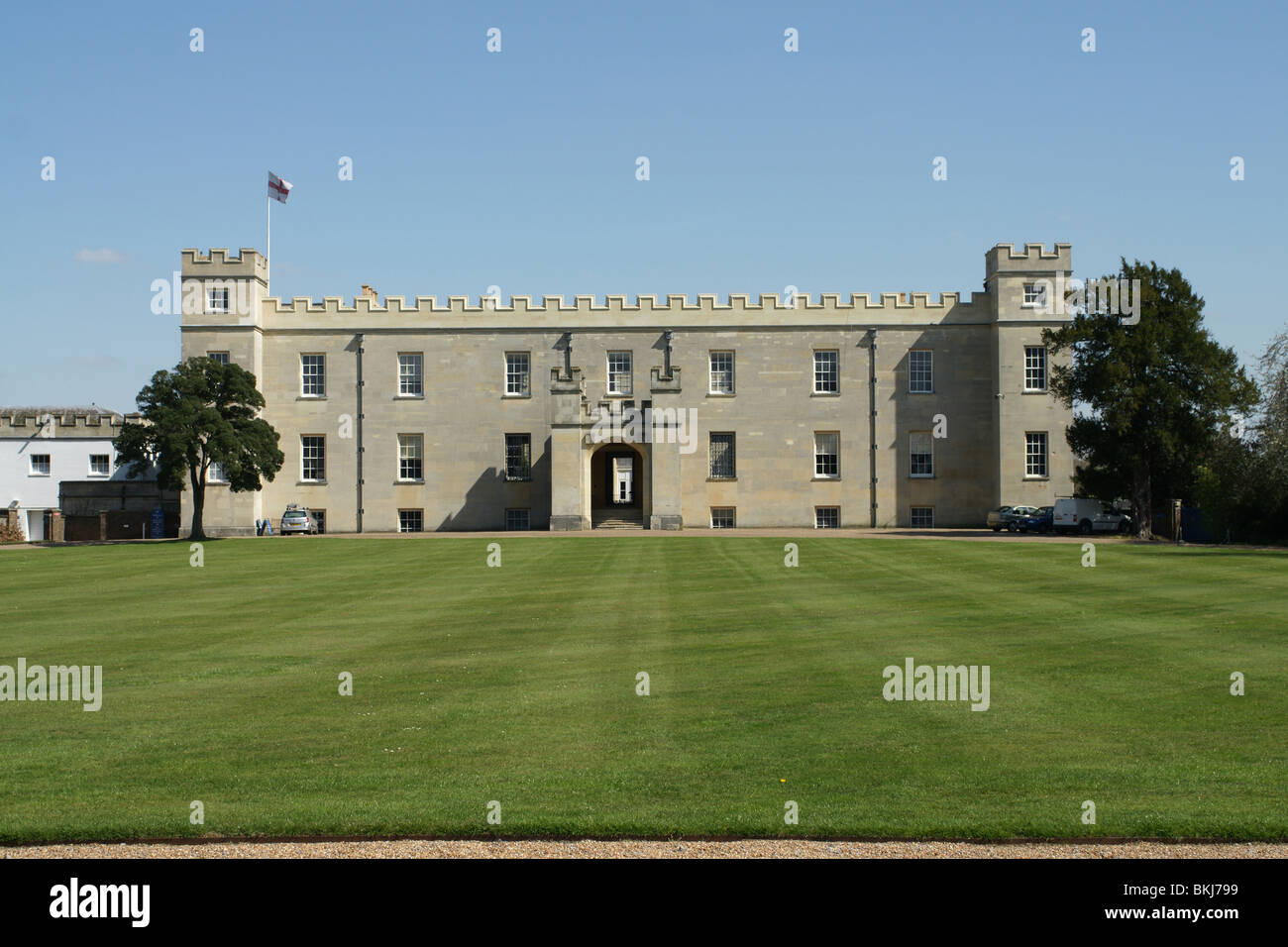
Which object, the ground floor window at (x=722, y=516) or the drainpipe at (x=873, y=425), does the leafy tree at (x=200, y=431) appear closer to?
the ground floor window at (x=722, y=516)

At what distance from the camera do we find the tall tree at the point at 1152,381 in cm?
4372

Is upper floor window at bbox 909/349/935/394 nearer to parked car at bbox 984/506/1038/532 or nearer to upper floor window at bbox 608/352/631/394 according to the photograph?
parked car at bbox 984/506/1038/532

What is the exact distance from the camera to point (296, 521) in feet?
178

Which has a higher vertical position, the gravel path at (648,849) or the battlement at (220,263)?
the battlement at (220,263)

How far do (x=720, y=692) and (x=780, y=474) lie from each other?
44.8 m

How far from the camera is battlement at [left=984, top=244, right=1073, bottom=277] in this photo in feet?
178

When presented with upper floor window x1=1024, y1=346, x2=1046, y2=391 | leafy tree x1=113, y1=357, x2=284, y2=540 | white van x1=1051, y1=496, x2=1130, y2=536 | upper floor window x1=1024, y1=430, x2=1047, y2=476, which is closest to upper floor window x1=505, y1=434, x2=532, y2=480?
leafy tree x1=113, y1=357, x2=284, y2=540

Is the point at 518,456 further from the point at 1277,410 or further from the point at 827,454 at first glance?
the point at 1277,410

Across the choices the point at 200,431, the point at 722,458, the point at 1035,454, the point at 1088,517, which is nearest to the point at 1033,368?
the point at 1035,454

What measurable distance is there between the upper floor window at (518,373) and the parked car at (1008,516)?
2300cm

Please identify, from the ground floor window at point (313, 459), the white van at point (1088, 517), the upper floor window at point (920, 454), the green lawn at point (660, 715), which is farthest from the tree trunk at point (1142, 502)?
the ground floor window at point (313, 459)

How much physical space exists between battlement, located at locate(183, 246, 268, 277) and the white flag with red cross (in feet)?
9.69
